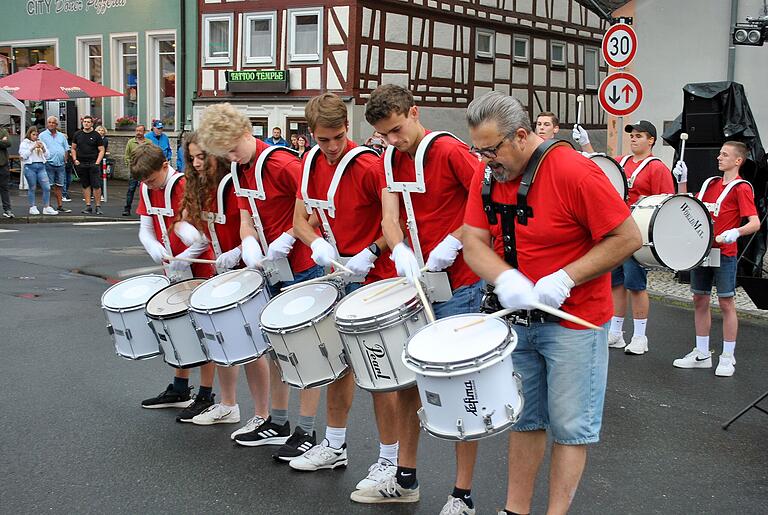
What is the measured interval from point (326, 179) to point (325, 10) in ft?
68.9

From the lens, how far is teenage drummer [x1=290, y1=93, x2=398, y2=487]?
4652mm

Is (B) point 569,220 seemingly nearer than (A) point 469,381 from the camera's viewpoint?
No

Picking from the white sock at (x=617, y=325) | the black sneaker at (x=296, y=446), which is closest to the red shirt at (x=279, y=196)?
the black sneaker at (x=296, y=446)

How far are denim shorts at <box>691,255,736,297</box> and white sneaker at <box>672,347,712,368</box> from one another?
0.56 metres

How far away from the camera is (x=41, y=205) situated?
21.0m

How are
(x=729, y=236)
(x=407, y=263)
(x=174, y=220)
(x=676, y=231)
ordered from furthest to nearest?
(x=729, y=236) < (x=676, y=231) < (x=174, y=220) < (x=407, y=263)

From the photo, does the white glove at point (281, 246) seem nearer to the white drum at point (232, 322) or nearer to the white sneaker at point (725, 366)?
the white drum at point (232, 322)

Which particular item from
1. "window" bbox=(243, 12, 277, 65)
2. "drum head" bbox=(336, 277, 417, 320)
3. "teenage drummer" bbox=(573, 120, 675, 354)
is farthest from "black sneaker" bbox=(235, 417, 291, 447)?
"window" bbox=(243, 12, 277, 65)

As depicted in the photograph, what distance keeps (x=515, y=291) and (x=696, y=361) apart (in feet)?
15.7

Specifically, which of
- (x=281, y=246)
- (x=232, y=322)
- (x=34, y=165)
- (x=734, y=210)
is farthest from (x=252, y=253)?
(x=34, y=165)

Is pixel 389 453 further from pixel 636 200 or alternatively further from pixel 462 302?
pixel 636 200

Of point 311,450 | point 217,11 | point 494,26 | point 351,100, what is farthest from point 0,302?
point 494,26

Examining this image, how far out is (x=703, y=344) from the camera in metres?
7.81

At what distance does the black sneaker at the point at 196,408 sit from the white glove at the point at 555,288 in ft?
10.3
